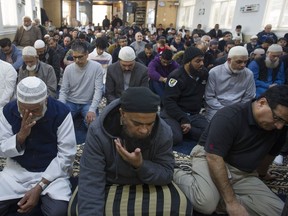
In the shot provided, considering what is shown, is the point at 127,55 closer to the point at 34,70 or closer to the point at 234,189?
the point at 34,70

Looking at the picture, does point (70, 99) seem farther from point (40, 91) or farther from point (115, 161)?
point (115, 161)

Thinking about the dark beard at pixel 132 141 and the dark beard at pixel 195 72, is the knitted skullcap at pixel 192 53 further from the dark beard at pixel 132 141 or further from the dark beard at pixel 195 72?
the dark beard at pixel 132 141

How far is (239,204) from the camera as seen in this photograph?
165 cm

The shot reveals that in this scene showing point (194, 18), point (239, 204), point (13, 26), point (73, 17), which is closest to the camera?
Answer: point (239, 204)

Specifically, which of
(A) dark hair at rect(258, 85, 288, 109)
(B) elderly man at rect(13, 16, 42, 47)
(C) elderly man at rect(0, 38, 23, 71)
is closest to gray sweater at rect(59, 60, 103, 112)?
(C) elderly man at rect(0, 38, 23, 71)

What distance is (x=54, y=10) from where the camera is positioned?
610 inches

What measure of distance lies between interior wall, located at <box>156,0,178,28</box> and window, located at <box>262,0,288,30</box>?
8.87m

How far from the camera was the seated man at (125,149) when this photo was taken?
4.37 feet

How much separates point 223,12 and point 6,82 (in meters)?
10.9

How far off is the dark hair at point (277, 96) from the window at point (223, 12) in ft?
33.6

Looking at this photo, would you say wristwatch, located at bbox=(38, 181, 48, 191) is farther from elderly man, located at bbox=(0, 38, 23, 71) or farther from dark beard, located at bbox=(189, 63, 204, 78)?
elderly man, located at bbox=(0, 38, 23, 71)

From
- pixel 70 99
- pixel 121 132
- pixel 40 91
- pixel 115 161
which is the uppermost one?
pixel 40 91

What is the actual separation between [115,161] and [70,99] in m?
2.02

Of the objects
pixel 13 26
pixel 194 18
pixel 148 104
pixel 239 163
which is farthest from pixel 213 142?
pixel 194 18
